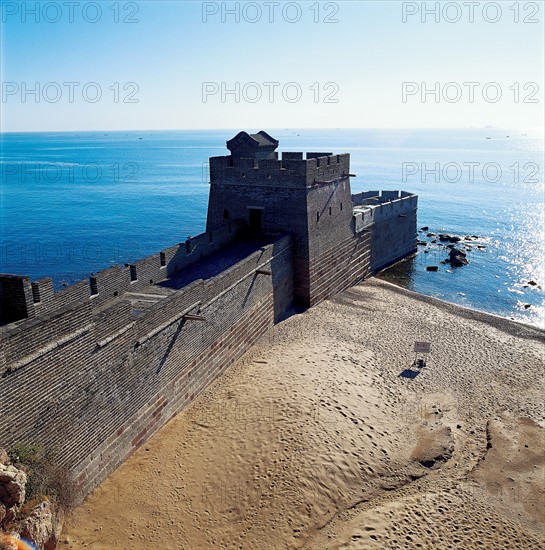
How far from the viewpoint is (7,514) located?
727 cm

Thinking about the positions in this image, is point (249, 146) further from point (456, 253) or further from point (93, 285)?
point (456, 253)

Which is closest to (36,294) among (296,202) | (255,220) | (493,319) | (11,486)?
(11,486)

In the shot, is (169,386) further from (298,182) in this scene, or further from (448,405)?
(298,182)

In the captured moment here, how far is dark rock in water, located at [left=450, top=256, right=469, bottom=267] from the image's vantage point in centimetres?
3406

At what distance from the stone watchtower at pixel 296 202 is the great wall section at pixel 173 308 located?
0.05 metres

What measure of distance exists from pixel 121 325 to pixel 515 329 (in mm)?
18047

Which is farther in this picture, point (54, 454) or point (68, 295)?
point (68, 295)

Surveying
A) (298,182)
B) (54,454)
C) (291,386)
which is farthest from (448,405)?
(54,454)

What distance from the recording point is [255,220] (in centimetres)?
2117

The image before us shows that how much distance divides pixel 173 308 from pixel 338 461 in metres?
5.40

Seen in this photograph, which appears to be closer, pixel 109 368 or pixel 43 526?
pixel 43 526

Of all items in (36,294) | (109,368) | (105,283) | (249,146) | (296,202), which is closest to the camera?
(109,368)

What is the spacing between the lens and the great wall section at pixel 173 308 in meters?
8.80

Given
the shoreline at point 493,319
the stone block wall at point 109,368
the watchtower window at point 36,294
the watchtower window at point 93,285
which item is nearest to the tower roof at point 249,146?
the stone block wall at point 109,368
